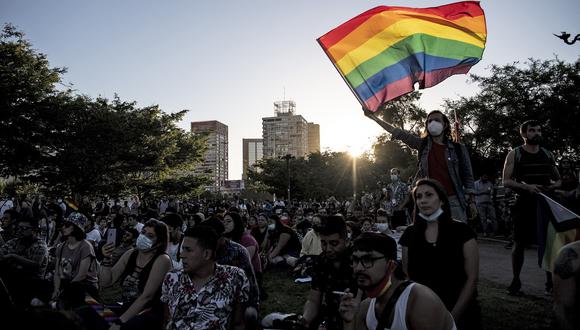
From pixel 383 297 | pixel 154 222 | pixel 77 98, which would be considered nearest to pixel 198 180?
pixel 77 98

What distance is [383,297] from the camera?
2678mm

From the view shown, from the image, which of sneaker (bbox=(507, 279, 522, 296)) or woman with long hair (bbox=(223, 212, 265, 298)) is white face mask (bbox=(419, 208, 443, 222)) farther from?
woman with long hair (bbox=(223, 212, 265, 298))

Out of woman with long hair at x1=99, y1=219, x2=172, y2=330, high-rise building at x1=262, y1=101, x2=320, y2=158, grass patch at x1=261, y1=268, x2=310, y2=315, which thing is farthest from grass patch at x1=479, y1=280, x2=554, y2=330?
high-rise building at x1=262, y1=101, x2=320, y2=158

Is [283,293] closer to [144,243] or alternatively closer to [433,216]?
[144,243]

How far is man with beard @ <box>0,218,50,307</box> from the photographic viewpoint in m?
5.21

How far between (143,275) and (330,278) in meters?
2.19

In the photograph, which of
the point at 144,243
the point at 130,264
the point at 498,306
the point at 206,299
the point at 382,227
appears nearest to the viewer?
the point at 206,299

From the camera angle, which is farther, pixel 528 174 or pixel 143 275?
pixel 528 174

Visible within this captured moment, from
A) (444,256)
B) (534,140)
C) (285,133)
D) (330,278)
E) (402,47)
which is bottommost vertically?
(330,278)

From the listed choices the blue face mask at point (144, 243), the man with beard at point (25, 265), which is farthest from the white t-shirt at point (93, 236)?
the blue face mask at point (144, 243)

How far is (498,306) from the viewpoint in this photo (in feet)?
19.1

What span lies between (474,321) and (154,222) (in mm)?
3584

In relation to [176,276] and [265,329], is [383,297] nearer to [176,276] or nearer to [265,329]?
[176,276]

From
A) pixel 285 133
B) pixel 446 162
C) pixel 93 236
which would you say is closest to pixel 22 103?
pixel 93 236
